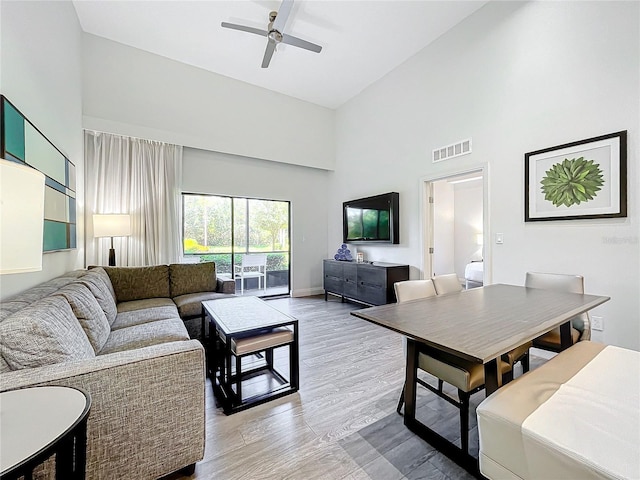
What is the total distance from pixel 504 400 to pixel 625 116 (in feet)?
9.48

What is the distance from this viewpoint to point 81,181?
3576 millimetres

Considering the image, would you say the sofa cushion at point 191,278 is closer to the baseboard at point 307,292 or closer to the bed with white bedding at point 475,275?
the baseboard at point 307,292

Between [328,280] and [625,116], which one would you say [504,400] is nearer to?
[625,116]

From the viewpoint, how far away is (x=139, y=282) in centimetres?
338

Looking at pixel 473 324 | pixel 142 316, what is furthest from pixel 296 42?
pixel 473 324

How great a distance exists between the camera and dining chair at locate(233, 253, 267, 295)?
534 cm

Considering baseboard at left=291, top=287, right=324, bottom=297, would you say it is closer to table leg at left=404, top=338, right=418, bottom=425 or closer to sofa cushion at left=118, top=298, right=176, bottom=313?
sofa cushion at left=118, top=298, right=176, bottom=313

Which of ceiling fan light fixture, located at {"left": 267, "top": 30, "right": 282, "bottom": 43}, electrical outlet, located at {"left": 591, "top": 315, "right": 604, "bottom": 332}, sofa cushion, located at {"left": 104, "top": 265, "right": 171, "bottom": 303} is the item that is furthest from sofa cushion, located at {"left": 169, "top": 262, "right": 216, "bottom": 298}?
electrical outlet, located at {"left": 591, "top": 315, "right": 604, "bottom": 332}

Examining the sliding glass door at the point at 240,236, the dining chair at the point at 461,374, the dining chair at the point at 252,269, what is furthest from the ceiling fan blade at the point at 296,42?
the dining chair at the point at 461,374

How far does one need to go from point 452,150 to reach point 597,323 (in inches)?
97.5

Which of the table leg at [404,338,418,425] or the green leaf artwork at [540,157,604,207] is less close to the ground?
the green leaf artwork at [540,157,604,207]

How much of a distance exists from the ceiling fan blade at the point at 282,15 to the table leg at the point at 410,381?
344 cm

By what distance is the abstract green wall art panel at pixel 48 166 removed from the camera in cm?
157

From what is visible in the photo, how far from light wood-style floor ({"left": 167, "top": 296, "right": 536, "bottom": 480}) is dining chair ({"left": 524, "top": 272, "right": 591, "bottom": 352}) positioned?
87cm
